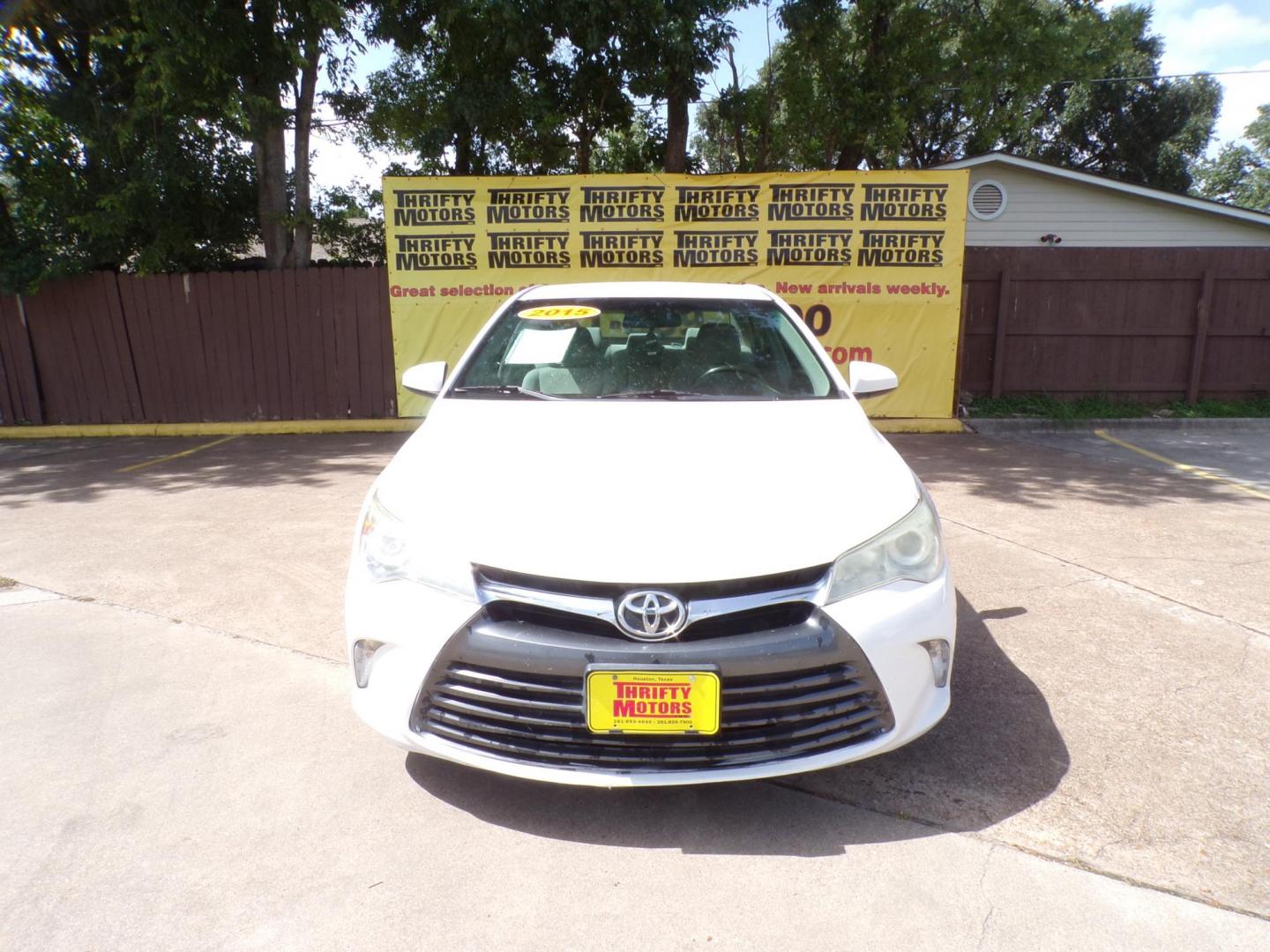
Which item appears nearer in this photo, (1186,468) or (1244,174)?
(1186,468)

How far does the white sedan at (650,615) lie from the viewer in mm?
2416

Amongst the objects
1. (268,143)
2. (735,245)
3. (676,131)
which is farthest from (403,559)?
(676,131)

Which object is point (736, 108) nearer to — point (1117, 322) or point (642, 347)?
point (1117, 322)

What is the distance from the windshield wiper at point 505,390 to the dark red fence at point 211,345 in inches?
271

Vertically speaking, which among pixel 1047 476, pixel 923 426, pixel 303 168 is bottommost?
pixel 1047 476

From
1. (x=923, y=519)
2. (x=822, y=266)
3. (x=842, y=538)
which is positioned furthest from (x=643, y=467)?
(x=822, y=266)

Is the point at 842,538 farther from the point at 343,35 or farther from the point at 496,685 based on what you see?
the point at 343,35

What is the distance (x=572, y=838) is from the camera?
263 centimetres

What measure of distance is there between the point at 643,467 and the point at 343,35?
992 cm

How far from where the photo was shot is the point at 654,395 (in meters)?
3.83

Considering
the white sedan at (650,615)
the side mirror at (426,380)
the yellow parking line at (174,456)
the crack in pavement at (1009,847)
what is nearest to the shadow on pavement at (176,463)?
the yellow parking line at (174,456)

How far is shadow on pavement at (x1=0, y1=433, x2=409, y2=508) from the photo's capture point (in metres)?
7.68

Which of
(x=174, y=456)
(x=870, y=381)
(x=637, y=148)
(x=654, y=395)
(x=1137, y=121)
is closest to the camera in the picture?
(x=654, y=395)

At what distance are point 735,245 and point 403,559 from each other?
26.5 feet
